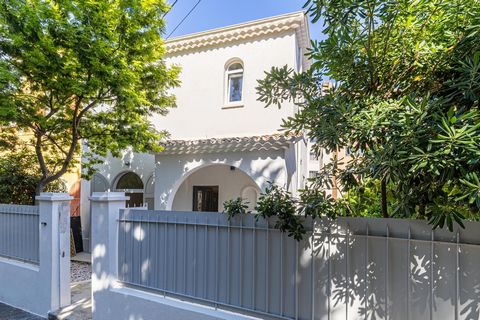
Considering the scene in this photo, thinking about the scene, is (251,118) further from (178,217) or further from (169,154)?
(178,217)

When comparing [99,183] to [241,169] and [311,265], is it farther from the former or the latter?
[311,265]

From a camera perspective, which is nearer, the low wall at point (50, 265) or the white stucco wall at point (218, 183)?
the low wall at point (50, 265)

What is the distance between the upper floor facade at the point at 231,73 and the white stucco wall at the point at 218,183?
179 centimetres

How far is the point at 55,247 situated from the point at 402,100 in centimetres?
637

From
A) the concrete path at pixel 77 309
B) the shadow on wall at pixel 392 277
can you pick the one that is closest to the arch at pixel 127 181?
the concrete path at pixel 77 309

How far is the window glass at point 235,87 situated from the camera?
36.8 feet

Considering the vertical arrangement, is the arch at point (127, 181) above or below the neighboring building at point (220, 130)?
below

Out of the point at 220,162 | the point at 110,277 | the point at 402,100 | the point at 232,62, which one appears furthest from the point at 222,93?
the point at 402,100

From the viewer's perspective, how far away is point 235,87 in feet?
37.2

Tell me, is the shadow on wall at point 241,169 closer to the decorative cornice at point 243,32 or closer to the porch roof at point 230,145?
the porch roof at point 230,145

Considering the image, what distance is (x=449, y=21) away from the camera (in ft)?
9.34

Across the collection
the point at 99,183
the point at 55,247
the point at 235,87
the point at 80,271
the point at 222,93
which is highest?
the point at 235,87

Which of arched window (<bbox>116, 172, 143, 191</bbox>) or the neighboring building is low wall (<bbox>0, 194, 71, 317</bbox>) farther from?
arched window (<bbox>116, 172, 143, 191</bbox>)

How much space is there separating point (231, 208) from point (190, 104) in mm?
8250
